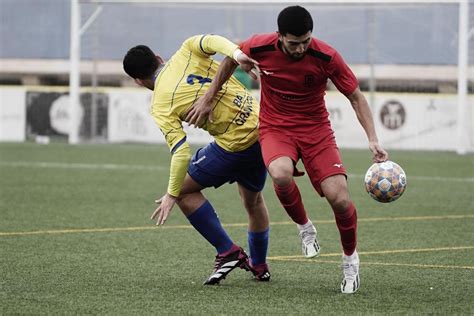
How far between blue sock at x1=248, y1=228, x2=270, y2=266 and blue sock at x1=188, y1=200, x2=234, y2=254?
235mm

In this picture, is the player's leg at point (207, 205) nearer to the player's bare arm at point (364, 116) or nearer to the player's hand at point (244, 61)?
the player's hand at point (244, 61)

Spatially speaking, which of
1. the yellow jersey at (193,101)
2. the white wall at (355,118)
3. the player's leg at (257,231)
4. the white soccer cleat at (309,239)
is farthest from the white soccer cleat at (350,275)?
the white wall at (355,118)

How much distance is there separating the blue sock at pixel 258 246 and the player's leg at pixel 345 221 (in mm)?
836

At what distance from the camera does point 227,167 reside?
25.6ft

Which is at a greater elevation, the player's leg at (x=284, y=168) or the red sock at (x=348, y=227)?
the player's leg at (x=284, y=168)

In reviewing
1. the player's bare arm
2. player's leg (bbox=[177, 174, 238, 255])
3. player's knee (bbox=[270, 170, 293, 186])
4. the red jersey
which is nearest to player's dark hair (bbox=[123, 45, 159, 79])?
the red jersey

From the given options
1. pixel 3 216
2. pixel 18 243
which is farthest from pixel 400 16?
pixel 18 243

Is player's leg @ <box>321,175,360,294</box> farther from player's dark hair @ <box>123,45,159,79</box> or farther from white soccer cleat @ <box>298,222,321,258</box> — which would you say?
player's dark hair @ <box>123,45,159,79</box>

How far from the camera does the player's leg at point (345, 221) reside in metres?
7.21

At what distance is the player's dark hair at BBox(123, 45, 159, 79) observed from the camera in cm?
752

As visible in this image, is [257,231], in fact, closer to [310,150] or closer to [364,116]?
[310,150]

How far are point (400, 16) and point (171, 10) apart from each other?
Answer: 623 centimetres

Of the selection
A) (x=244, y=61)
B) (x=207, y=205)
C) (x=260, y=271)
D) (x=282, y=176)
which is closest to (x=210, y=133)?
(x=207, y=205)

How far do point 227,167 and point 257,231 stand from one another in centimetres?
57
